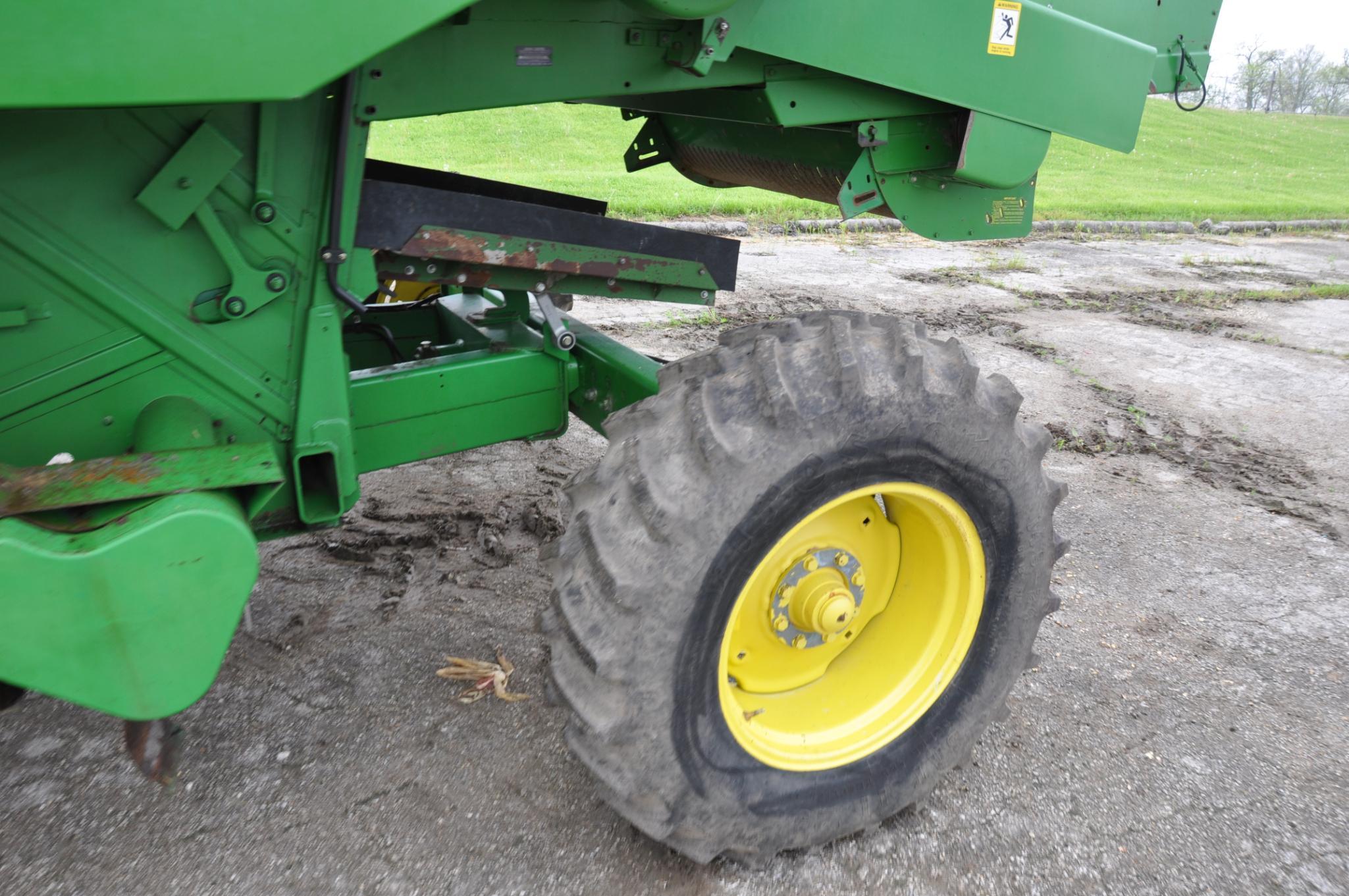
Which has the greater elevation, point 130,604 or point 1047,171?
point 1047,171

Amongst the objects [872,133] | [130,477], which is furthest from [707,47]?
[130,477]

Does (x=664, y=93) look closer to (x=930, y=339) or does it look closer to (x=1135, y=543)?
(x=930, y=339)

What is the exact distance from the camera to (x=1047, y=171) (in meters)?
17.4

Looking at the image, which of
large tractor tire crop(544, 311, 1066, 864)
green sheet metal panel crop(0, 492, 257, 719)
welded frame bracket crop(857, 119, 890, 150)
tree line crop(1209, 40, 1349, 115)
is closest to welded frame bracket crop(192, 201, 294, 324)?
green sheet metal panel crop(0, 492, 257, 719)

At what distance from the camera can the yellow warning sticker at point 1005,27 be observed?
7.14 feet

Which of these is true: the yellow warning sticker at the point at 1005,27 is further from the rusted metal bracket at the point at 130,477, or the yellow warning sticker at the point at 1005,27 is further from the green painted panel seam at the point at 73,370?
the green painted panel seam at the point at 73,370

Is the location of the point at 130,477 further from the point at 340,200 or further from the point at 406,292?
the point at 406,292

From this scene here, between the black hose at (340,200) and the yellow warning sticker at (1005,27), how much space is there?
4.45 feet

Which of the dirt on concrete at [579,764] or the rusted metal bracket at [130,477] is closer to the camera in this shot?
the rusted metal bracket at [130,477]

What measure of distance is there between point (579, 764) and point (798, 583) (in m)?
0.71

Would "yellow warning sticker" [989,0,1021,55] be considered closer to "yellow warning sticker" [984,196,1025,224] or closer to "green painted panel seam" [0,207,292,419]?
"yellow warning sticker" [984,196,1025,224]

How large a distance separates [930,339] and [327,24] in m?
1.38

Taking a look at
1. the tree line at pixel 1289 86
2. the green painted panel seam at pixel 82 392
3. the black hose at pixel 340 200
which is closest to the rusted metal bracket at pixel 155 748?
the green painted panel seam at pixel 82 392

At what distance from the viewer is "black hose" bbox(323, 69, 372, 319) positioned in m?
1.81
